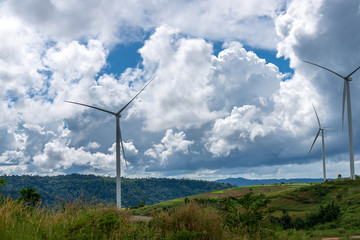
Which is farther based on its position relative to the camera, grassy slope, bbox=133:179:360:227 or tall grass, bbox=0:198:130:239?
grassy slope, bbox=133:179:360:227

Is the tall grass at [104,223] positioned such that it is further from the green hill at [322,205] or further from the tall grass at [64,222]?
the green hill at [322,205]

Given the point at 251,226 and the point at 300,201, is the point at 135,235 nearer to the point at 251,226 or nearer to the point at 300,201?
the point at 251,226

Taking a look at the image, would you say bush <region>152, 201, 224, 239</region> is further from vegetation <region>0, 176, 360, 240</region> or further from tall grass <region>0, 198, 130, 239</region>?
tall grass <region>0, 198, 130, 239</region>

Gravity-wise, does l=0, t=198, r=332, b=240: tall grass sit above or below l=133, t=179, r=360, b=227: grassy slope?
above

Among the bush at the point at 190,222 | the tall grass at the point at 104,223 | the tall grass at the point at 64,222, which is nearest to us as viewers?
the tall grass at the point at 64,222

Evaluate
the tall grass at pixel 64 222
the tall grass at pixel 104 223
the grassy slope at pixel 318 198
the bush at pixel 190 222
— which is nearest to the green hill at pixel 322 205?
the grassy slope at pixel 318 198

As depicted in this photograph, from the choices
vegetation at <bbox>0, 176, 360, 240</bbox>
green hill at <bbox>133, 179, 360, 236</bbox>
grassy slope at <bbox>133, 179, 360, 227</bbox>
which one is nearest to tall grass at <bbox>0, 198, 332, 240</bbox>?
vegetation at <bbox>0, 176, 360, 240</bbox>

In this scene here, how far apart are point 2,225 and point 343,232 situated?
3083cm

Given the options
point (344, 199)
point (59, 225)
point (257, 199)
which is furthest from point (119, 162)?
point (59, 225)

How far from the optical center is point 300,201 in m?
57.5

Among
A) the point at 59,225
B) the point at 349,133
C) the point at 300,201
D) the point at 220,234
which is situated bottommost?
the point at 300,201

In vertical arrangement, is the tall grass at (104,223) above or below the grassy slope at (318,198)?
above

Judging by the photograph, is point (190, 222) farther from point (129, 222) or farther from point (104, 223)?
point (104, 223)

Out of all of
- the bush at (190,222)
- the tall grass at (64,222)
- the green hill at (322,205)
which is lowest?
the green hill at (322,205)
